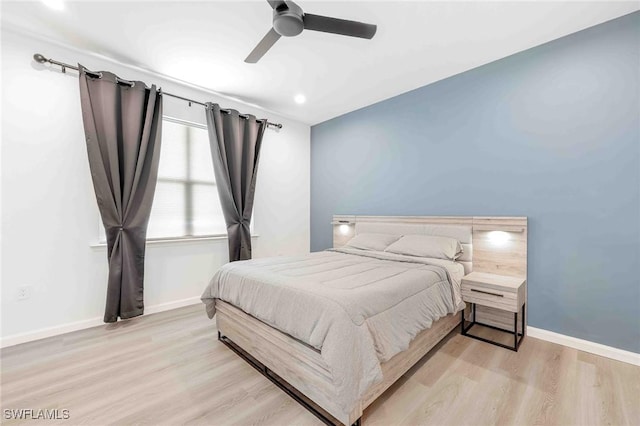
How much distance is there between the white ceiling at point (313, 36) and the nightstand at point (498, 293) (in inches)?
88.4

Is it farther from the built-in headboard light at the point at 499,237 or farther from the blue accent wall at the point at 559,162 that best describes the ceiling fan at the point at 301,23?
the built-in headboard light at the point at 499,237

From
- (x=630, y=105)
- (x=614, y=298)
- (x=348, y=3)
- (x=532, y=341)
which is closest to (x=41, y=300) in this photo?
(x=348, y=3)

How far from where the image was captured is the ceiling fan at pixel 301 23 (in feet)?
5.73

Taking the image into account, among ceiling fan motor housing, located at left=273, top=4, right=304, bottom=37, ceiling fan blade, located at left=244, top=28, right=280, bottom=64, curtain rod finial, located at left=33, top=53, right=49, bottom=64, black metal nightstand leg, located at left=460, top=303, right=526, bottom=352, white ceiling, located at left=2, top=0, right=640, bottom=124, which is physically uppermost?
white ceiling, located at left=2, top=0, right=640, bottom=124

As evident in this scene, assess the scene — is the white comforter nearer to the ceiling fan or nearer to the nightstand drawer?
the nightstand drawer

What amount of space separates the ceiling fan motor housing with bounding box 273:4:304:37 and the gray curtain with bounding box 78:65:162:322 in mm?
1929

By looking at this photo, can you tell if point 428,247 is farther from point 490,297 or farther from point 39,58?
point 39,58

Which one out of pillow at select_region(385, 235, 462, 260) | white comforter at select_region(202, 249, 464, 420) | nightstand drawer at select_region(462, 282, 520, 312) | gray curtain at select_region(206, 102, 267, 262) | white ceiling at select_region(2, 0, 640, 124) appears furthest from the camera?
gray curtain at select_region(206, 102, 267, 262)

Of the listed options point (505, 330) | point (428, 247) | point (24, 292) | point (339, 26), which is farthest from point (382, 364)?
point (24, 292)

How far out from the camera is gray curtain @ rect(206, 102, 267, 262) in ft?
11.7

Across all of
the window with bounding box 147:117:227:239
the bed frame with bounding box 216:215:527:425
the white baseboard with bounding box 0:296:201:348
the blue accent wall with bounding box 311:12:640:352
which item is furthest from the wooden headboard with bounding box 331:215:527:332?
the white baseboard with bounding box 0:296:201:348

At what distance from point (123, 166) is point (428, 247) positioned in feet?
11.1

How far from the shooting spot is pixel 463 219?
2996 millimetres

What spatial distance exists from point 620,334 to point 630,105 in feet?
6.11
